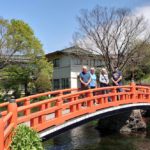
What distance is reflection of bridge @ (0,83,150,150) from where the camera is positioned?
9.86 m

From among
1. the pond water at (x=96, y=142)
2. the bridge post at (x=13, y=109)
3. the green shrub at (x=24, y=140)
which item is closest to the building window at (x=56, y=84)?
the pond water at (x=96, y=142)

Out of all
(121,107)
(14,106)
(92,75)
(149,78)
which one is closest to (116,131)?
(121,107)

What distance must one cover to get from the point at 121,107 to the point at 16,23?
92.9 ft

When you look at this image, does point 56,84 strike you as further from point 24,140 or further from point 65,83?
point 24,140

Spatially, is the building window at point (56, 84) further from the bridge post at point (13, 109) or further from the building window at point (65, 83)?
the bridge post at point (13, 109)

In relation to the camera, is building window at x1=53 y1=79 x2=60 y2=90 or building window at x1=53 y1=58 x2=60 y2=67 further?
building window at x1=53 y1=79 x2=60 y2=90

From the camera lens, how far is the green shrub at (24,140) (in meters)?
8.99

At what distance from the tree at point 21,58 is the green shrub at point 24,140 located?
112 feet

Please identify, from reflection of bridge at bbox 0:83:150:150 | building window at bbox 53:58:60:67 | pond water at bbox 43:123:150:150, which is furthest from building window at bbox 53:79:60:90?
reflection of bridge at bbox 0:83:150:150

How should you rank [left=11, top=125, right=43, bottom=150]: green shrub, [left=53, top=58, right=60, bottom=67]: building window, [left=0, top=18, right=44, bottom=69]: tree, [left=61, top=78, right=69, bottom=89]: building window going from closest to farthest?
[left=11, top=125, right=43, bottom=150]: green shrub
[left=0, top=18, right=44, bottom=69]: tree
[left=61, top=78, right=69, bottom=89]: building window
[left=53, top=58, right=60, bottom=67]: building window

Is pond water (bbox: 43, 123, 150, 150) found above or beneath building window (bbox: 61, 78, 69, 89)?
beneath

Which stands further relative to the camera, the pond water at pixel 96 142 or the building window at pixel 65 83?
the building window at pixel 65 83

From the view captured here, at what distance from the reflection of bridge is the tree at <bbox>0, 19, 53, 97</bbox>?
24813mm

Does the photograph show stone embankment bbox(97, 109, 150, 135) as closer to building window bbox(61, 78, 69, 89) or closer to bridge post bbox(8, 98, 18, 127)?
bridge post bbox(8, 98, 18, 127)
